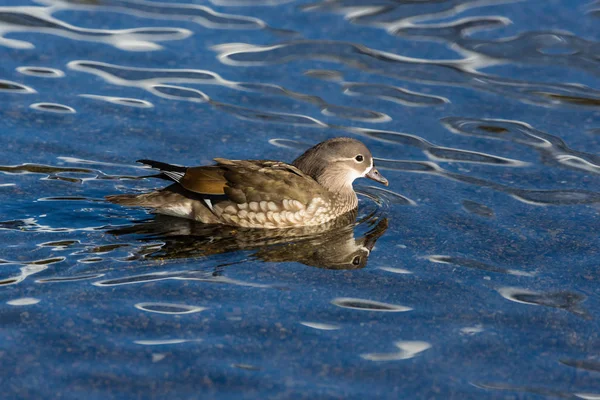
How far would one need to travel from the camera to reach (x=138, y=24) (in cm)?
1481

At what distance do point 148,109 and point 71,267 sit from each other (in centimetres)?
410

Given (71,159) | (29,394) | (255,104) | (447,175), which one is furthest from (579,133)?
(29,394)

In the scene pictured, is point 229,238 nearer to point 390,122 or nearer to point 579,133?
point 390,122

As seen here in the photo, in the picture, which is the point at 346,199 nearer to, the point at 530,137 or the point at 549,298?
the point at 549,298

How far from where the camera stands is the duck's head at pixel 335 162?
34.1ft

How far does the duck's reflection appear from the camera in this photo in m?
9.18

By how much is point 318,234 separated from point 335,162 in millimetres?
876

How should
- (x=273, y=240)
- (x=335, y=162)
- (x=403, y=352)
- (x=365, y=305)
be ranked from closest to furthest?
(x=403, y=352) < (x=365, y=305) < (x=273, y=240) < (x=335, y=162)

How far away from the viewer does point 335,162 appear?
410 inches

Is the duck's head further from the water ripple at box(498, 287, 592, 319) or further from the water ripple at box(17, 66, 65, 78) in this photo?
the water ripple at box(17, 66, 65, 78)

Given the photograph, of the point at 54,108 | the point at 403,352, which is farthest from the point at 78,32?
the point at 403,352

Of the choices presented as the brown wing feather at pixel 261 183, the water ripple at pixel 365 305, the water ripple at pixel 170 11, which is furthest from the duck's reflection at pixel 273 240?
the water ripple at pixel 170 11

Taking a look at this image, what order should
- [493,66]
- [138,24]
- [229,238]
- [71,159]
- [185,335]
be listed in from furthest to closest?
[138,24] → [493,66] → [71,159] → [229,238] → [185,335]

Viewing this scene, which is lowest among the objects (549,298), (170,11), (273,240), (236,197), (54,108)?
(273,240)
